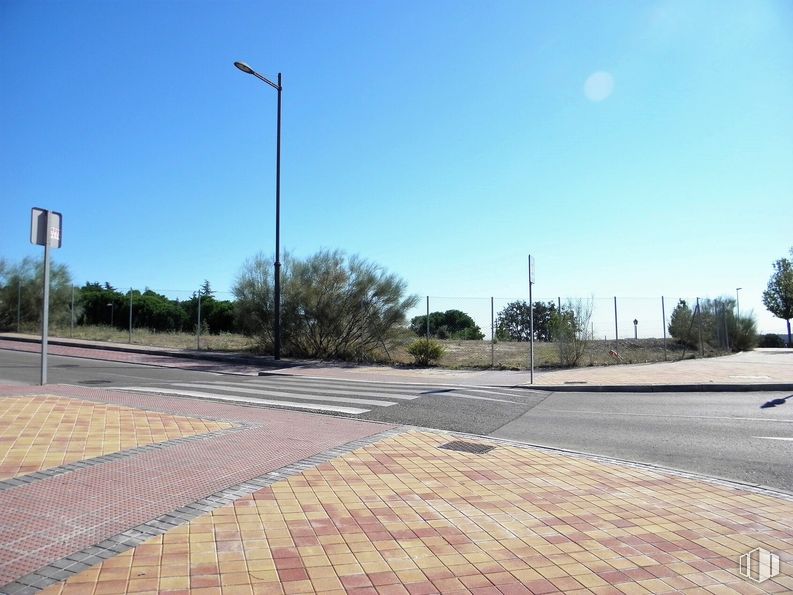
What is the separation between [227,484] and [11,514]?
1.49 meters

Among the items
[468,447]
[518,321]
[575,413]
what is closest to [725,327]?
[518,321]

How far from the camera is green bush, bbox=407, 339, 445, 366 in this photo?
19.8 m

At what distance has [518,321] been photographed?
30.5 metres

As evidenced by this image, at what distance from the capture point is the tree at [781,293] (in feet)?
132

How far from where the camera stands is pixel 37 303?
103 ft

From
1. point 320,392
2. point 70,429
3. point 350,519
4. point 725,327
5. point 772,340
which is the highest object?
point 725,327

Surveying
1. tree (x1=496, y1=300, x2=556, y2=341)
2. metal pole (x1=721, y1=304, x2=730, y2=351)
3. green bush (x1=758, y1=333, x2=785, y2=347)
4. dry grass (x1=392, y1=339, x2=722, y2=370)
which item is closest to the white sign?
dry grass (x1=392, y1=339, x2=722, y2=370)

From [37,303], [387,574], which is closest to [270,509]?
[387,574]

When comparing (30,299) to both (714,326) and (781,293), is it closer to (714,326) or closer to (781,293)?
(714,326)

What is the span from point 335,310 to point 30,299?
836 inches


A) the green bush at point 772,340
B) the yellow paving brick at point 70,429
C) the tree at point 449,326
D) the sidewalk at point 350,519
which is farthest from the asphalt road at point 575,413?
the green bush at point 772,340

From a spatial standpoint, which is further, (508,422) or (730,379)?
(730,379)

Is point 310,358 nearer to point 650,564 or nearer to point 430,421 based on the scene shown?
point 430,421

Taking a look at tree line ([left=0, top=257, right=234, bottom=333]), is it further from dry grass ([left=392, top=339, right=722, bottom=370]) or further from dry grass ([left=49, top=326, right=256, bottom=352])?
dry grass ([left=392, top=339, right=722, bottom=370])
